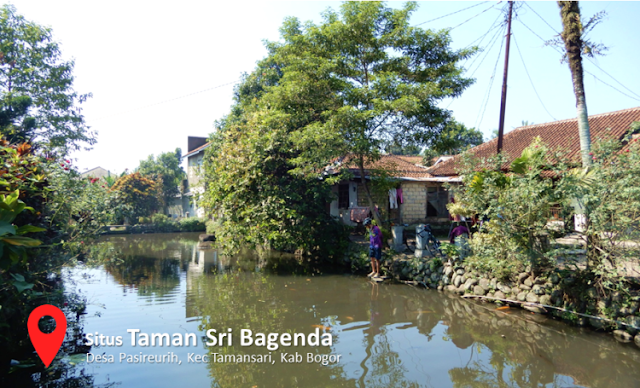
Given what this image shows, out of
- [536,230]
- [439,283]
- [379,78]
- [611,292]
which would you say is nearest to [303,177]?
[379,78]

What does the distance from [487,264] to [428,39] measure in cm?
793

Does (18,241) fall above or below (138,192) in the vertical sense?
below

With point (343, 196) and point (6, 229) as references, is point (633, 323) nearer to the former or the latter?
point (6, 229)

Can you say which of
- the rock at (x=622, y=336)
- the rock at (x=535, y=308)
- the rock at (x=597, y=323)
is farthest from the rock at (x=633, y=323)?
the rock at (x=535, y=308)

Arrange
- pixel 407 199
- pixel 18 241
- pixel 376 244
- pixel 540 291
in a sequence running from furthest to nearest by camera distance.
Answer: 1. pixel 407 199
2. pixel 376 244
3. pixel 540 291
4. pixel 18 241

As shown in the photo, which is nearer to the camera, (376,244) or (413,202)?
(376,244)

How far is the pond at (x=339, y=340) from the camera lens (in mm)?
5633

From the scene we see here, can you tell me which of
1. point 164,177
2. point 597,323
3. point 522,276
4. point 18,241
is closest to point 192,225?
point 164,177

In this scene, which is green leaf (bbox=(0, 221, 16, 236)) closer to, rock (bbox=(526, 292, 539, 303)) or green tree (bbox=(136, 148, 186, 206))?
rock (bbox=(526, 292, 539, 303))

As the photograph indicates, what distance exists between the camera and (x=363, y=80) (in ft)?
45.1

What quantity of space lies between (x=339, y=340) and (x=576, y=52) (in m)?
8.25

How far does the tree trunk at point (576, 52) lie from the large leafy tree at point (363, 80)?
3.61 metres

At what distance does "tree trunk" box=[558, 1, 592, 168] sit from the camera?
8906 millimetres

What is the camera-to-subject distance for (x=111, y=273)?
13672 millimetres
